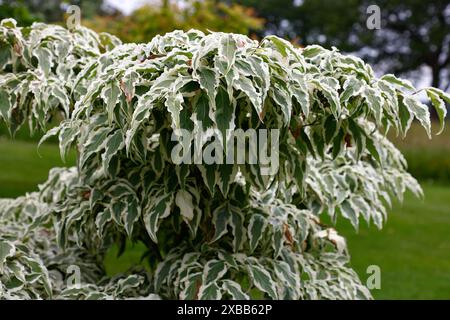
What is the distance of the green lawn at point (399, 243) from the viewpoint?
4.85 m

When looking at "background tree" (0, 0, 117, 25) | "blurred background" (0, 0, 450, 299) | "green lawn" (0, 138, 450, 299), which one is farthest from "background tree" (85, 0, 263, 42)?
"background tree" (0, 0, 117, 25)

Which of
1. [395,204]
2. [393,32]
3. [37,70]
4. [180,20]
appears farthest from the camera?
[393,32]

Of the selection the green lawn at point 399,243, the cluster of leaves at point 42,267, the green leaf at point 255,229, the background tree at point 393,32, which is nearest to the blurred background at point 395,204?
the green lawn at point 399,243

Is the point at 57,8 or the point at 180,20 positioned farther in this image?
the point at 57,8

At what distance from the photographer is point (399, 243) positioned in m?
6.29

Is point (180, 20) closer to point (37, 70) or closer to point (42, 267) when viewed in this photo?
point (37, 70)

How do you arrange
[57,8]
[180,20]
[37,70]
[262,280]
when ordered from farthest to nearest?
[57,8] → [180,20] → [37,70] → [262,280]

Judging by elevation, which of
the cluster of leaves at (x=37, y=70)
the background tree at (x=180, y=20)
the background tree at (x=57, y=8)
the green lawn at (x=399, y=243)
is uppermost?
the background tree at (x=57, y=8)

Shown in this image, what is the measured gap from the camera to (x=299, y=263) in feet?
8.50

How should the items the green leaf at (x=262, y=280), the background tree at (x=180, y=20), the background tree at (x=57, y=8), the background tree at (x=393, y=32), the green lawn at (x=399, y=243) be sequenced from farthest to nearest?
the background tree at (x=393, y=32) → the background tree at (x=57, y=8) → the background tree at (x=180, y=20) → the green lawn at (x=399, y=243) → the green leaf at (x=262, y=280)

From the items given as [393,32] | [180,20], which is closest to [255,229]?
[180,20]

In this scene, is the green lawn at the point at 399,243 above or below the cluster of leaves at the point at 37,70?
below

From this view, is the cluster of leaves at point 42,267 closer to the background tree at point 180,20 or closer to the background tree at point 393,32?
the background tree at point 180,20

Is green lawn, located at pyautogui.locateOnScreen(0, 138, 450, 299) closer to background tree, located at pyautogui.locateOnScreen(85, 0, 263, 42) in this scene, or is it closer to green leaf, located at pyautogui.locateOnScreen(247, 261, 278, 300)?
green leaf, located at pyautogui.locateOnScreen(247, 261, 278, 300)
